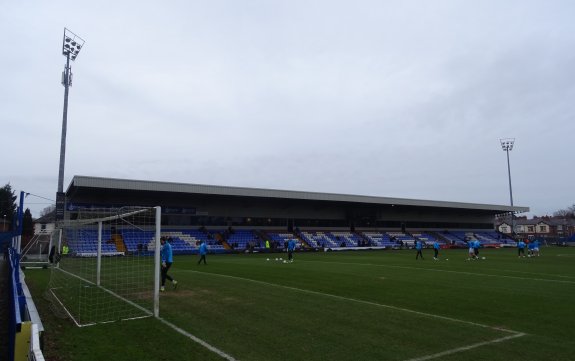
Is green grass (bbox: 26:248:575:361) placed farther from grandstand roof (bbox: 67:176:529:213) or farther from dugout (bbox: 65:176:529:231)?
dugout (bbox: 65:176:529:231)

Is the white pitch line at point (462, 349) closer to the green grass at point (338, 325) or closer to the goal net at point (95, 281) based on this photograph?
the green grass at point (338, 325)

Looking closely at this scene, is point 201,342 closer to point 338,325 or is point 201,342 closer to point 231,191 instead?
point 338,325

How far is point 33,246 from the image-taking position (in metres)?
32.2

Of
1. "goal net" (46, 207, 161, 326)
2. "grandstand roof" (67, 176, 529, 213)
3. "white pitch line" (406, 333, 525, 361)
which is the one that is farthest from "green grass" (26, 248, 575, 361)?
"grandstand roof" (67, 176, 529, 213)

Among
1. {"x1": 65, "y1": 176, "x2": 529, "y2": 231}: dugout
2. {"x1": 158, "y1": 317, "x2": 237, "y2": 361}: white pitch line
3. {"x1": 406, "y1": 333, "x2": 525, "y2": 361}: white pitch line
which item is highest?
{"x1": 65, "y1": 176, "x2": 529, "y2": 231}: dugout

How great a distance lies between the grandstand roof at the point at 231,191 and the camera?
3844 centimetres

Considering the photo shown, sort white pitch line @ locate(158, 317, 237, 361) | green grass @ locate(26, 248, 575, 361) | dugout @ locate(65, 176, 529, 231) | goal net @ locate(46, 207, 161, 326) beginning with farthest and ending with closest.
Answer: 1. dugout @ locate(65, 176, 529, 231)
2. goal net @ locate(46, 207, 161, 326)
3. green grass @ locate(26, 248, 575, 361)
4. white pitch line @ locate(158, 317, 237, 361)

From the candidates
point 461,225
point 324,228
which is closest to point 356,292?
point 324,228

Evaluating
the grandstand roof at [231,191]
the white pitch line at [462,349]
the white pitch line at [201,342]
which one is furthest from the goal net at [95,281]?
the grandstand roof at [231,191]

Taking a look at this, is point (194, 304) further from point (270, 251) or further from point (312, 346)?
point (270, 251)

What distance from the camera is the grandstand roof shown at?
38438mm

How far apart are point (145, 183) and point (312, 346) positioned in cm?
3674

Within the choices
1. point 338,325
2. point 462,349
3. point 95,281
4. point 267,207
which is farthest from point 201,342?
point 267,207

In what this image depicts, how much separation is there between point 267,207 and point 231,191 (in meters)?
Answer: 9.97
